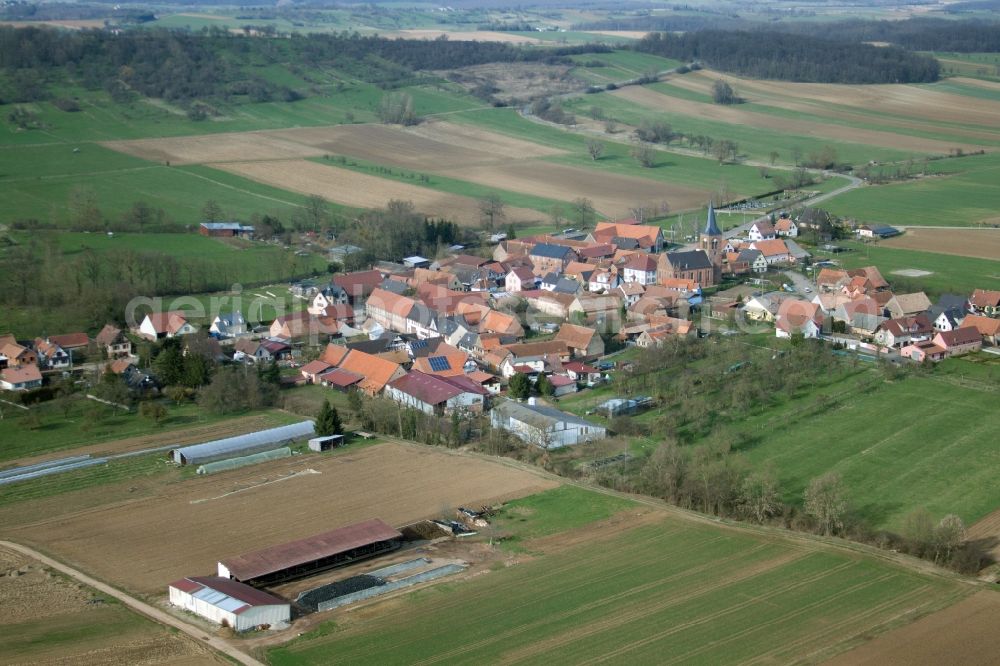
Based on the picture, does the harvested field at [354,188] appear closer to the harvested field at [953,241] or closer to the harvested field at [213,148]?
the harvested field at [213,148]

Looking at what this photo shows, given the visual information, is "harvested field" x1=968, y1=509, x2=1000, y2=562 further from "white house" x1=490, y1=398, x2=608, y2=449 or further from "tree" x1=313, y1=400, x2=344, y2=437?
"tree" x1=313, y1=400, x2=344, y2=437

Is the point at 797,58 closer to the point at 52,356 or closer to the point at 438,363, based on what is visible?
the point at 438,363

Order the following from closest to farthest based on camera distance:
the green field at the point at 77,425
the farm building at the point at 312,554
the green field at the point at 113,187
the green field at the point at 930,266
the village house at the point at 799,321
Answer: the farm building at the point at 312,554
the green field at the point at 77,425
the village house at the point at 799,321
the green field at the point at 930,266
the green field at the point at 113,187

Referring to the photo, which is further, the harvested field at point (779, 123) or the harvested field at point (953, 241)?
the harvested field at point (779, 123)

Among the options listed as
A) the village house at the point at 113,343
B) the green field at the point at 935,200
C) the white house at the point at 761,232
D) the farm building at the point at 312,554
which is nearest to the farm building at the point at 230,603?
the farm building at the point at 312,554

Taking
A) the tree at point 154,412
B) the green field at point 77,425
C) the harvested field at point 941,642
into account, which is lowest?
the green field at point 77,425

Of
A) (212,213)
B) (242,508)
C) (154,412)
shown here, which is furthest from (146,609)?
(212,213)

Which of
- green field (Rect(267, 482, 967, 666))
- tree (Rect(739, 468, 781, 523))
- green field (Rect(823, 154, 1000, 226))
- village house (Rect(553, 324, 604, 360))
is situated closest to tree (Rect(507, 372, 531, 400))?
village house (Rect(553, 324, 604, 360))

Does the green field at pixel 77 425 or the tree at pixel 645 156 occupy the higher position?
the tree at pixel 645 156
